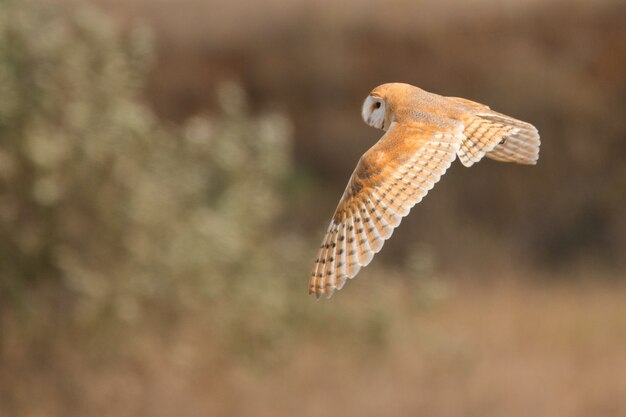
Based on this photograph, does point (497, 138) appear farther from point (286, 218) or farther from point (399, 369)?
point (286, 218)

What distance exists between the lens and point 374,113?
6.65 feet

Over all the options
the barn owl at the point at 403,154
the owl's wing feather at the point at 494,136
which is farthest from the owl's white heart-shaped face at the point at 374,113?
the owl's wing feather at the point at 494,136

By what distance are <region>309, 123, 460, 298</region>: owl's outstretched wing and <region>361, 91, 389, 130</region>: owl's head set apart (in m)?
0.02

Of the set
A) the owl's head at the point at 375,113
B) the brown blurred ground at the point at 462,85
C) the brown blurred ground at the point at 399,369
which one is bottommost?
the brown blurred ground at the point at 399,369

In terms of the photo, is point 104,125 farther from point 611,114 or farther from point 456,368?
point 611,114

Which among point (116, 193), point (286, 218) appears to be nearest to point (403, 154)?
point (116, 193)

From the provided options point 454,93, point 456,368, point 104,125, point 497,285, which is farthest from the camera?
point 497,285

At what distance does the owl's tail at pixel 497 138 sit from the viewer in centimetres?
199

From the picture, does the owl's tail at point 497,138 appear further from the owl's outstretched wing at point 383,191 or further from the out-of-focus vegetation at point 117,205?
the out-of-focus vegetation at point 117,205

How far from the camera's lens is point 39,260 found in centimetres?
793

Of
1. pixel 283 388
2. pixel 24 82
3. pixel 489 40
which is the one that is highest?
pixel 489 40

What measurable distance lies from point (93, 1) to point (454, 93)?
156 inches

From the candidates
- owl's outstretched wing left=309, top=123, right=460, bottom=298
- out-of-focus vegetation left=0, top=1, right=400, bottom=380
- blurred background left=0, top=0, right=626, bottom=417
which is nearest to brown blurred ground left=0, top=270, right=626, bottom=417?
blurred background left=0, top=0, right=626, bottom=417

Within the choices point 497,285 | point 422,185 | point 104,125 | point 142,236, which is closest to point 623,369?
point 497,285
